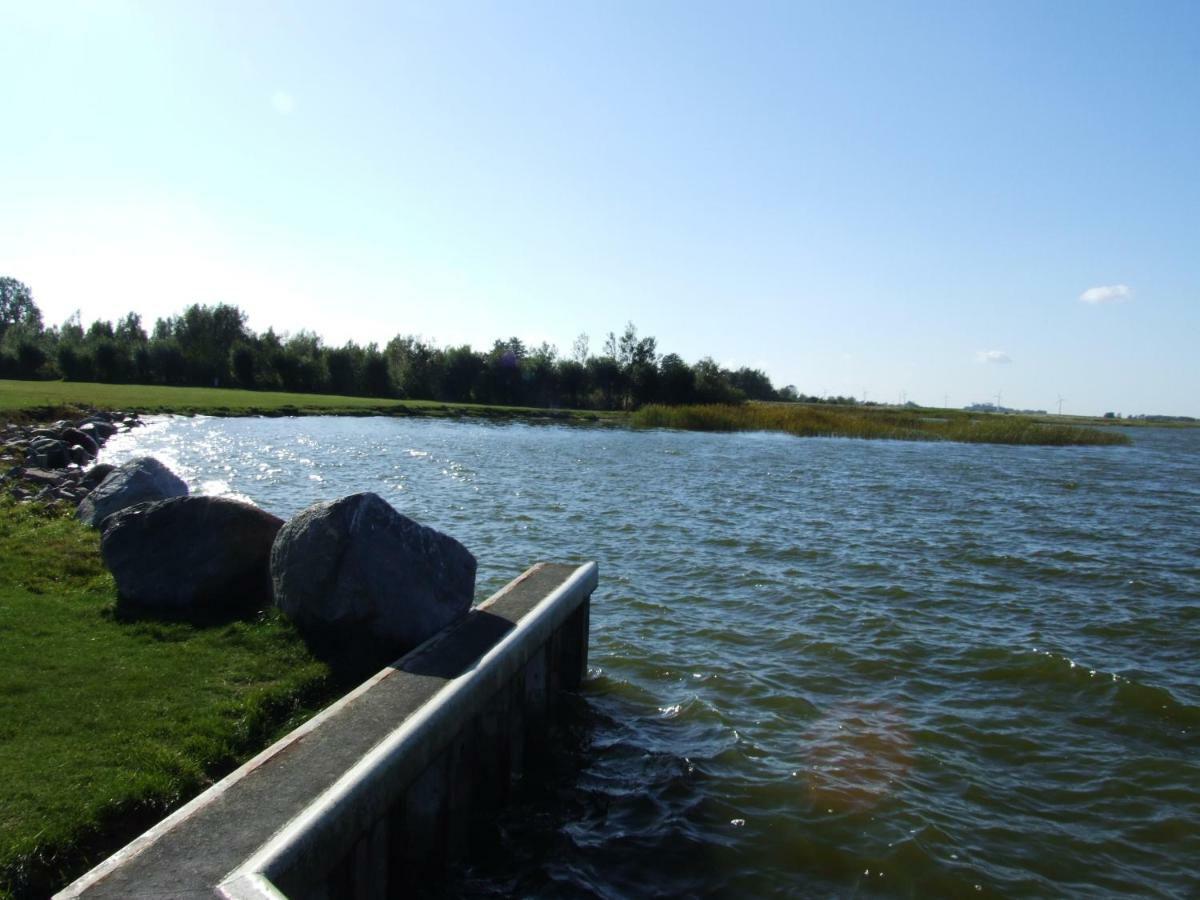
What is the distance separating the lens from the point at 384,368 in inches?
4195

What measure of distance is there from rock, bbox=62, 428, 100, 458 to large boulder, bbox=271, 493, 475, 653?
23890 mm

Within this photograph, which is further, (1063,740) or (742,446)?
(742,446)

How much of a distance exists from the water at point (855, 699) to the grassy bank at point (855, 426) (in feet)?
135

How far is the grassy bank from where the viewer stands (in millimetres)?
66438

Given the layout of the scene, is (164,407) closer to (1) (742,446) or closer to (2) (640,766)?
(1) (742,446)

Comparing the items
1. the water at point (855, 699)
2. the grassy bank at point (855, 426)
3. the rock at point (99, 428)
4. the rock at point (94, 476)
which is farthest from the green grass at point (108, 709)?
the grassy bank at point (855, 426)

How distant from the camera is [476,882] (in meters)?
6.21

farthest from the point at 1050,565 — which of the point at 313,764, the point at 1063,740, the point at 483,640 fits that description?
the point at 313,764

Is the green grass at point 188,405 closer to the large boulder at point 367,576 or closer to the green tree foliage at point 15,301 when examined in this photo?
the large boulder at point 367,576

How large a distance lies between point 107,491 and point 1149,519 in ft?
92.9

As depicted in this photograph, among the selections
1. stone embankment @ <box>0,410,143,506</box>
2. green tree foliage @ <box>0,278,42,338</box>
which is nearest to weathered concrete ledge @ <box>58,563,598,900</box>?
stone embankment @ <box>0,410,143,506</box>

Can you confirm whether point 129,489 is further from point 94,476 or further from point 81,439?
point 81,439

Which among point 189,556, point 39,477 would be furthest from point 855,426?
point 189,556

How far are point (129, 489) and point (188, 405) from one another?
4889 centimetres
